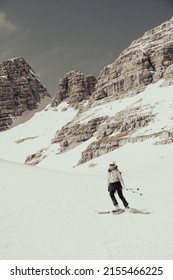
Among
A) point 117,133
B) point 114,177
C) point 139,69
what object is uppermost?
point 139,69

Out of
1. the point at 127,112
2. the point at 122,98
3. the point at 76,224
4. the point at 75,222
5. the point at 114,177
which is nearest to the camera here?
the point at 76,224

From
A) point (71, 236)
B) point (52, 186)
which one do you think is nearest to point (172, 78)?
point (52, 186)

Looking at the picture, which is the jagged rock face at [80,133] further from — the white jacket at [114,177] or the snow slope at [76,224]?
the white jacket at [114,177]

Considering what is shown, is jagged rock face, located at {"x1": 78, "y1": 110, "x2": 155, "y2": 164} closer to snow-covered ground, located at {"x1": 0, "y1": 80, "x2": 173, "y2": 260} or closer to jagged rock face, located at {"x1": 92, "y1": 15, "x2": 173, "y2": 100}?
jagged rock face, located at {"x1": 92, "y1": 15, "x2": 173, "y2": 100}

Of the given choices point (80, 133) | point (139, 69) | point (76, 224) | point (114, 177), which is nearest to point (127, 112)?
point (80, 133)

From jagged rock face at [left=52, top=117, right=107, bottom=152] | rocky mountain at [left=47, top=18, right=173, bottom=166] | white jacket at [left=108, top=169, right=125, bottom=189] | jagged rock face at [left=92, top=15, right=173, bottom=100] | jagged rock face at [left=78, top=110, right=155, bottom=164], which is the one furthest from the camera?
jagged rock face at [left=92, top=15, right=173, bottom=100]

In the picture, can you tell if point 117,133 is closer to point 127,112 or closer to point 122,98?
point 127,112

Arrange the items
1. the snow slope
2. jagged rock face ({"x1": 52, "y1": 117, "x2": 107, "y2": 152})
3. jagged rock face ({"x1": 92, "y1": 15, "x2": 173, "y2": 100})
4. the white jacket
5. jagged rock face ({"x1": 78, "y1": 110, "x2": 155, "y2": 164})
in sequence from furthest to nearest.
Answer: jagged rock face ({"x1": 92, "y1": 15, "x2": 173, "y2": 100})
jagged rock face ({"x1": 52, "y1": 117, "x2": 107, "y2": 152})
jagged rock face ({"x1": 78, "y1": 110, "x2": 155, "y2": 164})
the white jacket
the snow slope

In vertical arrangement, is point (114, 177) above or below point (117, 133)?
below

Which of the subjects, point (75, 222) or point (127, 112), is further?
point (127, 112)

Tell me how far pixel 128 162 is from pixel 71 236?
73236 mm

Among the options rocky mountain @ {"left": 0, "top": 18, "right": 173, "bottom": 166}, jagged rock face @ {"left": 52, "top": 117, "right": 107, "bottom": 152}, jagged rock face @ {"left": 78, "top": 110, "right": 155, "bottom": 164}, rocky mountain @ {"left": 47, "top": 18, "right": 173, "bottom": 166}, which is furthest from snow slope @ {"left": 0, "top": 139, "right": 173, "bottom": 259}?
jagged rock face @ {"left": 52, "top": 117, "right": 107, "bottom": 152}

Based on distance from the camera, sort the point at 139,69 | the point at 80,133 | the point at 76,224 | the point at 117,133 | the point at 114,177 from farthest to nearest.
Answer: the point at 139,69, the point at 80,133, the point at 117,133, the point at 114,177, the point at 76,224
